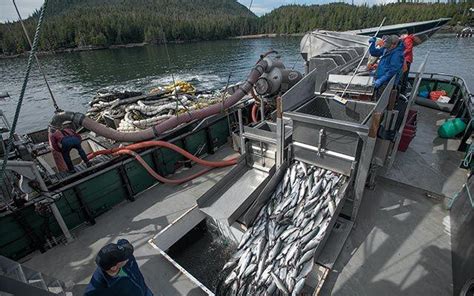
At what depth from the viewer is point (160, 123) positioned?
7.07 metres

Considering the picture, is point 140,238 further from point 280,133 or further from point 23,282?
point 280,133

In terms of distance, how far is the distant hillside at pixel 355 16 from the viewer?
59.8 m

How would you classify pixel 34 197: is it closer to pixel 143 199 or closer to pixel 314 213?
pixel 143 199

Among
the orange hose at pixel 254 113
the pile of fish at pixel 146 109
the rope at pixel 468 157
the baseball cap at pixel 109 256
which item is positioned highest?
the baseball cap at pixel 109 256

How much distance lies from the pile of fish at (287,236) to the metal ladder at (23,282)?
2.34m

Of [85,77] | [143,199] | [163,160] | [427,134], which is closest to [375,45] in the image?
[427,134]

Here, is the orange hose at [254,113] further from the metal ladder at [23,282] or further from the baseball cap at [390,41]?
the metal ladder at [23,282]

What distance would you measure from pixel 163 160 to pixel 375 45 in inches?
277

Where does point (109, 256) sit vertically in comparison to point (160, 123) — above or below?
above

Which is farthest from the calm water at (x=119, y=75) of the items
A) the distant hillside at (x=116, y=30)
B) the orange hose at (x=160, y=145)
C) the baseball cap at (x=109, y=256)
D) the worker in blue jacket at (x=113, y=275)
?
the baseball cap at (x=109, y=256)

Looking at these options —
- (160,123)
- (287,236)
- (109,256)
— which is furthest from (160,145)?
(109,256)

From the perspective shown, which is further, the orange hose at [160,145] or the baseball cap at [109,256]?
the orange hose at [160,145]

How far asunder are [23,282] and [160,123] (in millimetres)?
5183

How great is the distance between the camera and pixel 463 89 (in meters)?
8.86
